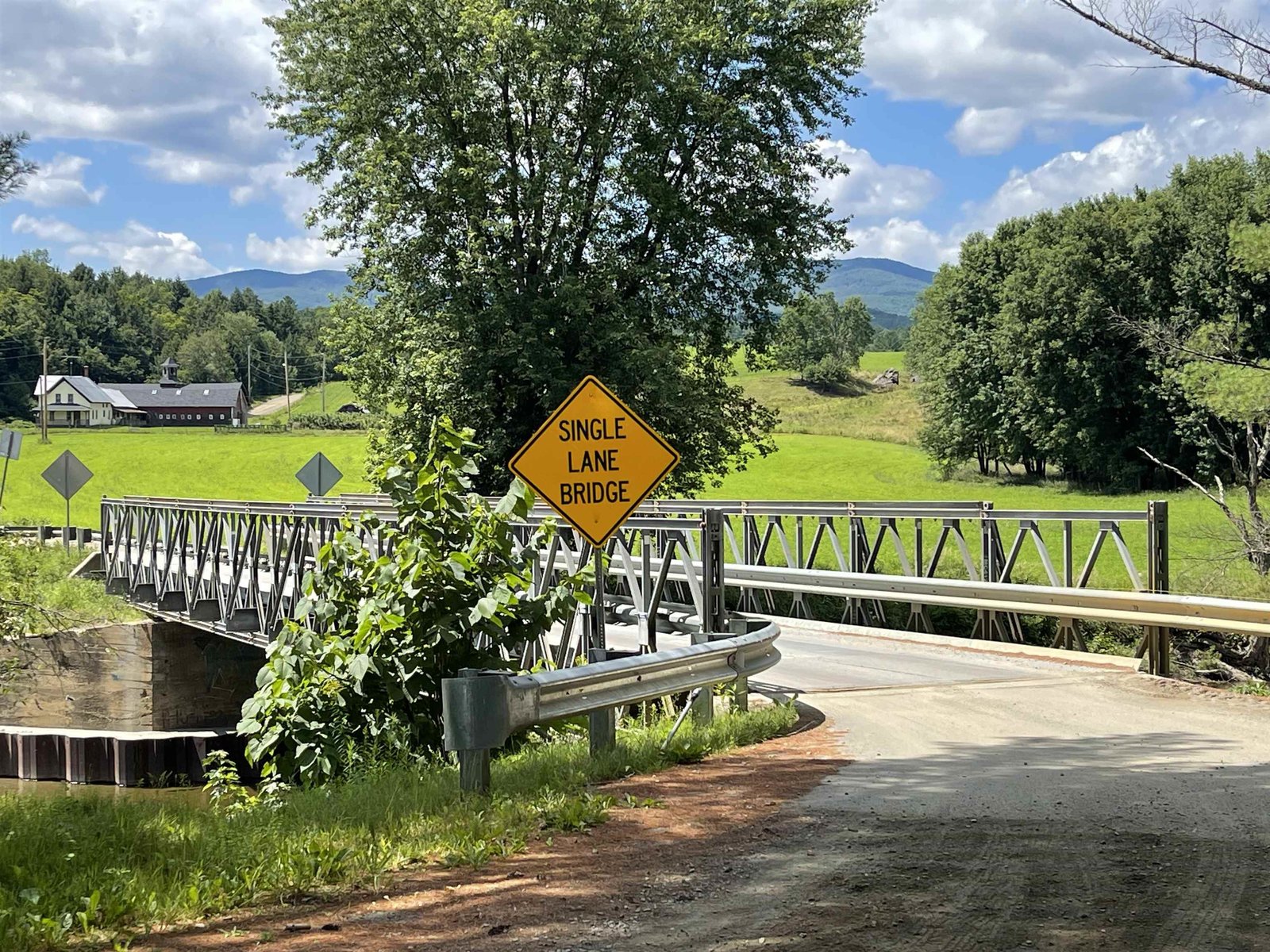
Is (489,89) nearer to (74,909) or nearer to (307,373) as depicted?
(74,909)

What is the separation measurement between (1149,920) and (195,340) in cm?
18526

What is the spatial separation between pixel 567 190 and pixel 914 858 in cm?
2429

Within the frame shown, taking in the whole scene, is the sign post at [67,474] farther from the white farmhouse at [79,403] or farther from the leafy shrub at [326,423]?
the white farmhouse at [79,403]

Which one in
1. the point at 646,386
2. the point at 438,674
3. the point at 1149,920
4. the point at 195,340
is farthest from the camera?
the point at 195,340

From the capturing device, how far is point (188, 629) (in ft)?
93.9

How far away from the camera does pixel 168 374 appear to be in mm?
163500

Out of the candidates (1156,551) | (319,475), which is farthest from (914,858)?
(319,475)

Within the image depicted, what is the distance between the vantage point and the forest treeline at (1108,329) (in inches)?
1966

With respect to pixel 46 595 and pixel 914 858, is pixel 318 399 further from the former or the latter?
pixel 914 858

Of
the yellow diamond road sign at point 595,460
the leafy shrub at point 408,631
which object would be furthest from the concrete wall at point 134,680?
the yellow diamond road sign at point 595,460

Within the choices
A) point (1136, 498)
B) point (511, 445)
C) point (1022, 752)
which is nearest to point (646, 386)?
point (511, 445)

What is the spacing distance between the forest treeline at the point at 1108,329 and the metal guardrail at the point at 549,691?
40841 mm

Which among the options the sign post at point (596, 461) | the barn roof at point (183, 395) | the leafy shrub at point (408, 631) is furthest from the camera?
the barn roof at point (183, 395)

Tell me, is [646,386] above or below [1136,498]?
above
